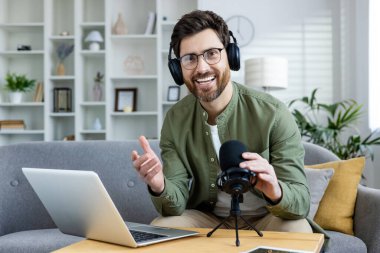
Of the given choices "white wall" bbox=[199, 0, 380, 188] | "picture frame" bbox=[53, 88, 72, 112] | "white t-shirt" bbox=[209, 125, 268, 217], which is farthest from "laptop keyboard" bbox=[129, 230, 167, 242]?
"picture frame" bbox=[53, 88, 72, 112]

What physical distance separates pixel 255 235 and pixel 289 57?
13.2 ft

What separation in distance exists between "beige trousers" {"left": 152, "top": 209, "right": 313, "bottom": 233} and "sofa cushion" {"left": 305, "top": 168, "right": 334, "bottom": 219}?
51 cm

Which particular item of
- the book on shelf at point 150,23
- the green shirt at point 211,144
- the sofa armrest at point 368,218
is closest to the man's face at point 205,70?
the green shirt at point 211,144

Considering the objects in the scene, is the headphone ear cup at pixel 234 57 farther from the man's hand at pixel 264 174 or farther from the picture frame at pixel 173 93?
the picture frame at pixel 173 93

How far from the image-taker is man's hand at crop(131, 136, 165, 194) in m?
1.31

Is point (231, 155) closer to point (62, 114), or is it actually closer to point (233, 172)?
point (233, 172)

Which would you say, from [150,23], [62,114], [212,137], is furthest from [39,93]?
[212,137]

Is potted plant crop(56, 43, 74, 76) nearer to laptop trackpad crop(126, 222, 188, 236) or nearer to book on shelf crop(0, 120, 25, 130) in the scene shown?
book on shelf crop(0, 120, 25, 130)

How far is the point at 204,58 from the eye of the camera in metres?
1.63

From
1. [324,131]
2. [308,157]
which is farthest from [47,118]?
[308,157]

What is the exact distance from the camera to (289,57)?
5152mm

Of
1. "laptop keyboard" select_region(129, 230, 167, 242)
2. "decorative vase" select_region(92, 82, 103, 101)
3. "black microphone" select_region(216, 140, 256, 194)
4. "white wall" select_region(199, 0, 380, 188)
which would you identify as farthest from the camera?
"decorative vase" select_region(92, 82, 103, 101)

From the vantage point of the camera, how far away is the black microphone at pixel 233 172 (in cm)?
116

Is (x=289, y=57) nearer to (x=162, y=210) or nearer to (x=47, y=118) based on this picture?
(x=47, y=118)
